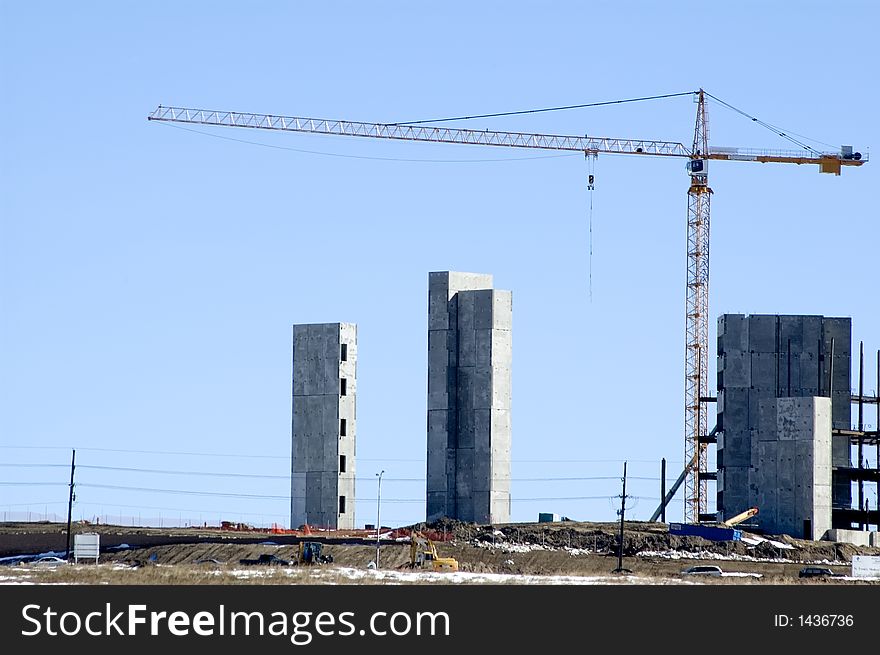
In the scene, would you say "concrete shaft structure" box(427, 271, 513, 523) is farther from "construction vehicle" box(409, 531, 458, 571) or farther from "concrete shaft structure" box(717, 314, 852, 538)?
"construction vehicle" box(409, 531, 458, 571)

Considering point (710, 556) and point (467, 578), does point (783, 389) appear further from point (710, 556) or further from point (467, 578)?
point (467, 578)

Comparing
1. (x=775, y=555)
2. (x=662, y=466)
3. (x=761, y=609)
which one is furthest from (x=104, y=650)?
(x=662, y=466)

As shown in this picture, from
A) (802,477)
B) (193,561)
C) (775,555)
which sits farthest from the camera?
(802,477)

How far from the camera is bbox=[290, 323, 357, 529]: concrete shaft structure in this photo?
114750 millimetres

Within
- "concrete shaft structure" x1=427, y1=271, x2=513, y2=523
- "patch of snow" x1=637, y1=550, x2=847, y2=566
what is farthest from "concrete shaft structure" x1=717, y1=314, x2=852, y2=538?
"patch of snow" x1=637, y1=550, x2=847, y2=566

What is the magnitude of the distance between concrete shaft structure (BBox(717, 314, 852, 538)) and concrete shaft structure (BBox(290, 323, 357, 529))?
24881 mm

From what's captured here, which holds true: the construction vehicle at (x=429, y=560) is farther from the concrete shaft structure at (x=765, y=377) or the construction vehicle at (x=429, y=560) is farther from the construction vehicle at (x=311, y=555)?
the concrete shaft structure at (x=765, y=377)

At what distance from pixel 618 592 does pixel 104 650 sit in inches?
481

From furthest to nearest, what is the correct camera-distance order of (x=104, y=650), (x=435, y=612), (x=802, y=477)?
1. (x=802, y=477)
2. (x=435, y=612)
3. (x=104, y=650)

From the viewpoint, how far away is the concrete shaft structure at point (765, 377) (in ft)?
391

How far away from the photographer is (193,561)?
87.6 meters

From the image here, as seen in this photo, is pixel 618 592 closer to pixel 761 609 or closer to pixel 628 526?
pixel 761 609

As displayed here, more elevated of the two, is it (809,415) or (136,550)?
(809,415)

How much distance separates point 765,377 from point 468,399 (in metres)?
21.9
